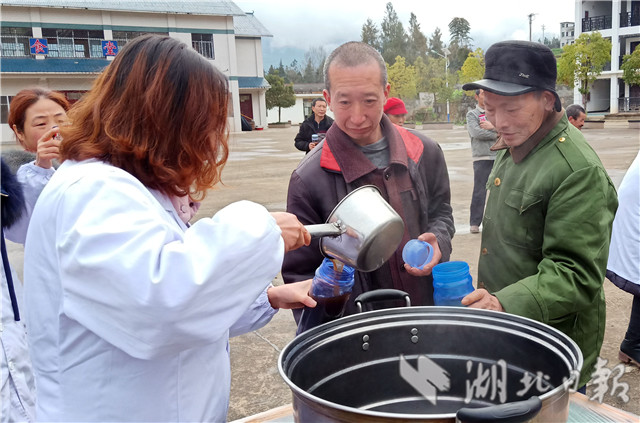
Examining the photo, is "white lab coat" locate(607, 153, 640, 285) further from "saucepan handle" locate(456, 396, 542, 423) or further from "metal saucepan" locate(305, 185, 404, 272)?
"saucepan handle" locate(456, 396, 542, 423)

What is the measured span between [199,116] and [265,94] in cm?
4544

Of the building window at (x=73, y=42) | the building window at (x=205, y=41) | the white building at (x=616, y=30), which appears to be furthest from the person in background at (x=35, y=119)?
Answer: the white building at (x=616, y=30)

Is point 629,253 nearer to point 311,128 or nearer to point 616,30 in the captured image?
point 311,128

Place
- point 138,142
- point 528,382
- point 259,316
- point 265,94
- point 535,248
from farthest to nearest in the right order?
1. point 265,94
2. point 535,248
3. point 259,316
4. point 528,382
5. point 138,142

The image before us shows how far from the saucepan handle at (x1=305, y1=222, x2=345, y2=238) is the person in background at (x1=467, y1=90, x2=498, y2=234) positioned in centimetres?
487

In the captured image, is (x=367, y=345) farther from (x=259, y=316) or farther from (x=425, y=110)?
(x=425, y=110)

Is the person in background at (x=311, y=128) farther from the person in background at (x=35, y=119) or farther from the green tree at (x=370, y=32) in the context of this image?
the green tree at (x=370, y=32)

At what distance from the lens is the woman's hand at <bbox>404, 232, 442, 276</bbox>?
184 centimetres

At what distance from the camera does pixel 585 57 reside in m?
29.3

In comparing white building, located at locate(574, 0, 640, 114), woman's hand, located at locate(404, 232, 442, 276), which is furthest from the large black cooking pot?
white building, located at locate(574, 0, 640, 114)

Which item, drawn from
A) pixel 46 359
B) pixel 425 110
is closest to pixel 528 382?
pixel 46 359

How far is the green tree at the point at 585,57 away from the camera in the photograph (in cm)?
2889

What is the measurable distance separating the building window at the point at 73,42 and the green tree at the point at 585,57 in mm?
28542

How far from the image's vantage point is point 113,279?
2.99ft
